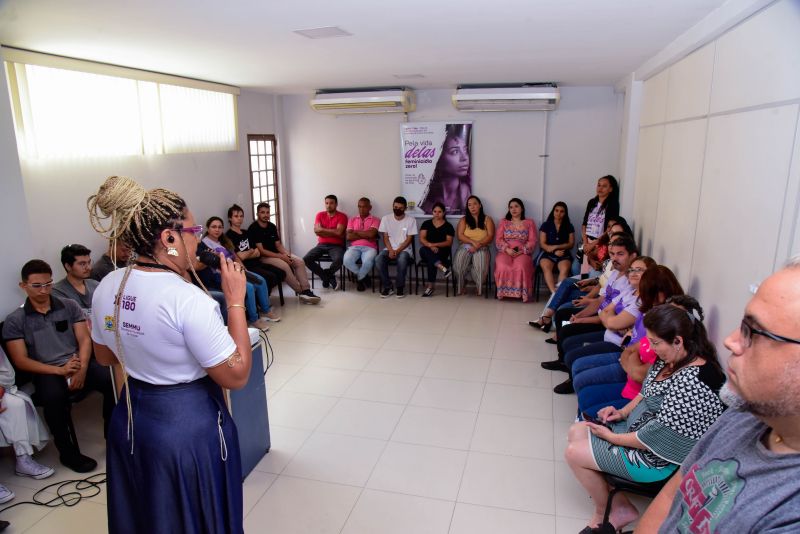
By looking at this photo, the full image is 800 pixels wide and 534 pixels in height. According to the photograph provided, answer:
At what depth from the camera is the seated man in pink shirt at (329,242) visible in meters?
7.13

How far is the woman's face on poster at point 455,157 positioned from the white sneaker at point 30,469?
217 inches

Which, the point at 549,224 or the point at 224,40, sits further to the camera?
the point at 549,224

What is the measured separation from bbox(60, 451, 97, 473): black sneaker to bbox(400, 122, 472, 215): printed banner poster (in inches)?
201

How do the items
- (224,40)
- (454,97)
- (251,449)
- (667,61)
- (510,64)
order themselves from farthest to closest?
(454,97) < (510,64) < (667,61) < (224,40) < (251,449)

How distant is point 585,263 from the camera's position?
5.62m

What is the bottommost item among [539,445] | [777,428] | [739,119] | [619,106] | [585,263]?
[539,445]

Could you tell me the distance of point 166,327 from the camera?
1.57 m

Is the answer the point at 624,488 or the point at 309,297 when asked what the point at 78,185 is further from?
the point at 624,488

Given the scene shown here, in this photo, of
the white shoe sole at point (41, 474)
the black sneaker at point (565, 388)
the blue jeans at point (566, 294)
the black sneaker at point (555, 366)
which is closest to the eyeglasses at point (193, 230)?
the white shoe sole at point (41, 474)

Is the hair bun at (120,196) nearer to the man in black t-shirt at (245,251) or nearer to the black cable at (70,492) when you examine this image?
the black cable at (70,492)

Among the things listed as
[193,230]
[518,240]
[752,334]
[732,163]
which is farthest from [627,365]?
[518,240]

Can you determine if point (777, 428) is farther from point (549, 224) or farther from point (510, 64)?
point (549, 224)

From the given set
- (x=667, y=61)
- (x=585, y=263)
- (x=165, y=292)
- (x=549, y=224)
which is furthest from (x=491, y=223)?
(x=165, y=292)

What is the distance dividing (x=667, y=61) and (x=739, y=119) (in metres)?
1.60
